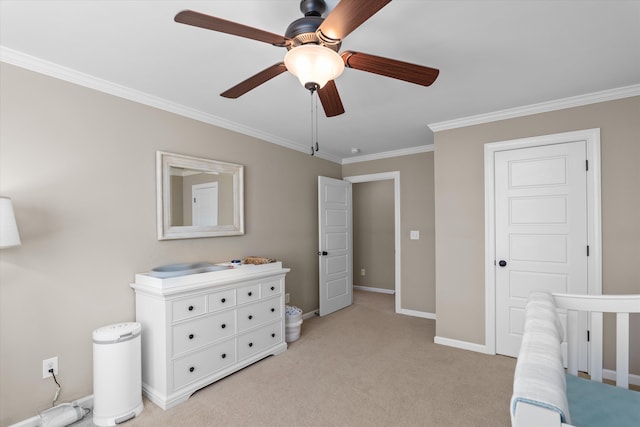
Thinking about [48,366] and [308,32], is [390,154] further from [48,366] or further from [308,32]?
[48,366]

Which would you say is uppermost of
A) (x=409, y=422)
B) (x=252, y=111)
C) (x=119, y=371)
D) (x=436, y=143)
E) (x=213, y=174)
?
(x=252, y=111)

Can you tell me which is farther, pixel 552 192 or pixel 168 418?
pixel 552 192

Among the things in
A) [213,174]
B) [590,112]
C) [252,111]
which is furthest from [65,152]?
[590,112]

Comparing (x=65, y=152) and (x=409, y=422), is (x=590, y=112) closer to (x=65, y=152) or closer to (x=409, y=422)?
(x=409, y=422)

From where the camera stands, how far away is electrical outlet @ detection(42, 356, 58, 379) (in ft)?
6.78

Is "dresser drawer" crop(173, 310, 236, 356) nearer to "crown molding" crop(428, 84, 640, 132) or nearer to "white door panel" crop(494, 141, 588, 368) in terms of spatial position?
"white door panel" crop(494, 141, 588, 368)

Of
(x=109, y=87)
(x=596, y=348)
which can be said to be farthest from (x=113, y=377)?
(x=596, y=348)

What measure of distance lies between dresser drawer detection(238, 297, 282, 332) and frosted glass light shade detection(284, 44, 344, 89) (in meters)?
2.19

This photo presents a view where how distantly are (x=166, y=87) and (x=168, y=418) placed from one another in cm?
249

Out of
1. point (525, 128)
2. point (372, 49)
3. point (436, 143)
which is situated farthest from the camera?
point (436, 143)

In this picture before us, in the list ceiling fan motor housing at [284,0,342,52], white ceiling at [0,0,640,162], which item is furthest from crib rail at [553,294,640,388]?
ceiling fan motor housing at [284,0,342,52]

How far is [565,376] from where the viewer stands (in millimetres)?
1238

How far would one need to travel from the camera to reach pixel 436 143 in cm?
345

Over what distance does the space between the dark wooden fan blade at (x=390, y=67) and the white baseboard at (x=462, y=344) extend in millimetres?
2862
